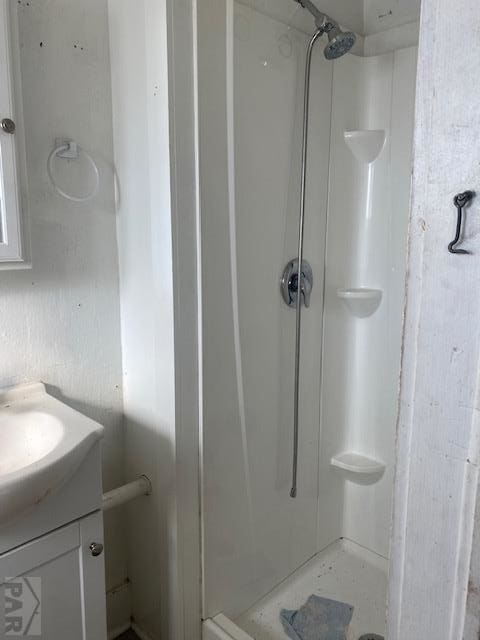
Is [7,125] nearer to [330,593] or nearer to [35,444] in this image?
[35,444]

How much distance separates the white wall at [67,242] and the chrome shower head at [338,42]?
25.8 inches

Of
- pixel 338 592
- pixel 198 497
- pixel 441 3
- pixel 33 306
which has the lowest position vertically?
pixel 338 592

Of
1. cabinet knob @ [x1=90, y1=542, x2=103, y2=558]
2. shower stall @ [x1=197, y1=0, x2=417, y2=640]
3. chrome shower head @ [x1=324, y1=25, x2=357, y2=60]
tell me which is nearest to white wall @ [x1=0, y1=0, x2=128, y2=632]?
shower stall @ [x1=197, y1=0, x2=417, y2=640]

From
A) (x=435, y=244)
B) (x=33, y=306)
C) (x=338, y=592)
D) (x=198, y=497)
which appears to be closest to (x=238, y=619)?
(x=338, y=592)

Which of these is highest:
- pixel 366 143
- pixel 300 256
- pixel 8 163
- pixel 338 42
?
pixel 338 42

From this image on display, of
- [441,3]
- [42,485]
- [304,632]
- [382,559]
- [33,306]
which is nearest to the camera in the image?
[441,3]

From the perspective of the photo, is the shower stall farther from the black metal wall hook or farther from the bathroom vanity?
the black metal wall hook

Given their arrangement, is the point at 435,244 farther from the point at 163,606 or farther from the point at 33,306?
the point at 163,606

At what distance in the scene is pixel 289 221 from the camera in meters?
1.68

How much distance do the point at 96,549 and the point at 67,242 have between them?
80 centimetres

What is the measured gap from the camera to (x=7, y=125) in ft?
3.73

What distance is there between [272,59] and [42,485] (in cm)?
129

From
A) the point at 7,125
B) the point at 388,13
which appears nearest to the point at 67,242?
the point at 7,125

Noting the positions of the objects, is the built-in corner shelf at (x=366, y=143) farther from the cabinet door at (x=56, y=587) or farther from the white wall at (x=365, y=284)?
the cabinet door at (x=56, y=587)
